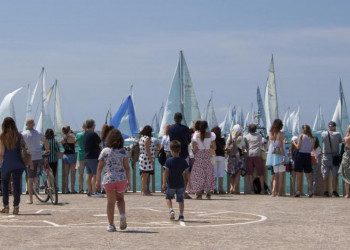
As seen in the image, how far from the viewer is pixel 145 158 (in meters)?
23.9

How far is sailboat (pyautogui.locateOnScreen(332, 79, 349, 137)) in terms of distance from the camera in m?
76.7

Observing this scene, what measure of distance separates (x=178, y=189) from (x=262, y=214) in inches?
80.2

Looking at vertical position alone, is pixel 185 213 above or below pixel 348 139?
below

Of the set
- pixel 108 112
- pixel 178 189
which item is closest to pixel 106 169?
pixel 178 189

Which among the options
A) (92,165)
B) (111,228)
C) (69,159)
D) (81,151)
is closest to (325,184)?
(92,165)

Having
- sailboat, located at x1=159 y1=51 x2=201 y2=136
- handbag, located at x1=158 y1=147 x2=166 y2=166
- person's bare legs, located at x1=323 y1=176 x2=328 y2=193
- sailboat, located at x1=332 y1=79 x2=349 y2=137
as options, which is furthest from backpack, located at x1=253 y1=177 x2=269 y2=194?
sailboat, located at x1=332 y1=79 x2=349 y2=137

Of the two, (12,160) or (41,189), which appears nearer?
(12,160)

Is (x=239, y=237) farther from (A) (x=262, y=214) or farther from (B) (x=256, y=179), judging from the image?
(B) (x=256, y=179)

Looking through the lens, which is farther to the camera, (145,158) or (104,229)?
(145,158)

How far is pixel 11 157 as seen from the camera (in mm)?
17438

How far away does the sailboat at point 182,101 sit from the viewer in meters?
48.3

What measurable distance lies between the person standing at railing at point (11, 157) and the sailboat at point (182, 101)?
99.3ft

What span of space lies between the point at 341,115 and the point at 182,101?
3265 cm

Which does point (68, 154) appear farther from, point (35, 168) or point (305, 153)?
point (305, 153)
